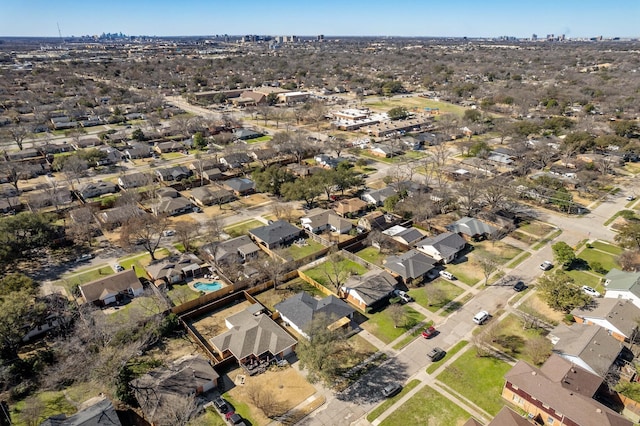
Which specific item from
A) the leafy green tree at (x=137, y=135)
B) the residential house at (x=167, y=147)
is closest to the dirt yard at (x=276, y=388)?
the residential house at (x=167, y=147)

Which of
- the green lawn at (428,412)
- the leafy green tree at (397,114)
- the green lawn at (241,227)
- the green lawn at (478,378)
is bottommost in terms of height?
the green lawn at (428,412)

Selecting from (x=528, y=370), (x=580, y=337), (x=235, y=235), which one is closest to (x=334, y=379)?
(x=528, y=370)

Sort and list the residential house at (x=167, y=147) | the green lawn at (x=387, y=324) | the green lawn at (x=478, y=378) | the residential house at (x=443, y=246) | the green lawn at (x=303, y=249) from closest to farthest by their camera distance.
→ 1. the green lawn at (x=478, y=378)
2. the green lawn at (x=387, y=324)
3. the residential house at (x=443, y=246)
4. the green lawn at (x=303, y=249)
5. the residential house at (x=167, y=147)

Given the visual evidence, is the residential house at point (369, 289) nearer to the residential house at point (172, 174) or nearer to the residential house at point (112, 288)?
the residential house at point (112, 288)

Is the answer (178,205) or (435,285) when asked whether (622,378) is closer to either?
(435,285)

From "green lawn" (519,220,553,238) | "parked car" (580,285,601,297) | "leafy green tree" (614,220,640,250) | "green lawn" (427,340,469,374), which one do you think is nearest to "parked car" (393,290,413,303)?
"green lawn" (427,340,469,374)

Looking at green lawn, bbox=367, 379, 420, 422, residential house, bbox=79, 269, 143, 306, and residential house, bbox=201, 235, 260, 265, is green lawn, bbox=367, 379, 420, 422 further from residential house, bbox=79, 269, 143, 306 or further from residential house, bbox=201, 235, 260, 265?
residential house, bbox=79, 269, 143, 306

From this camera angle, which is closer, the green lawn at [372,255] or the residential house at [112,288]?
the residential house at [112,288]
